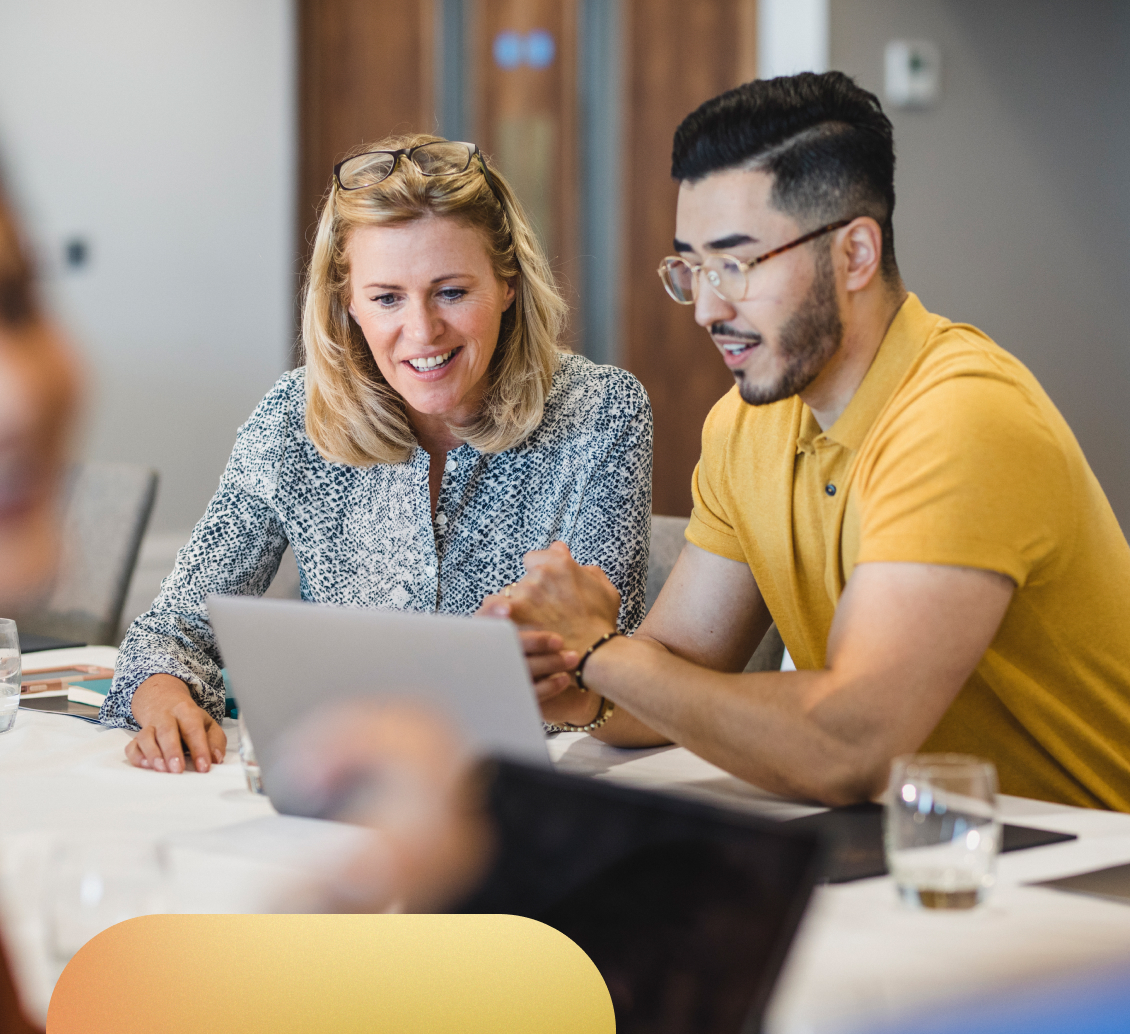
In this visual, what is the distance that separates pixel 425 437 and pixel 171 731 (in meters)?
0.64

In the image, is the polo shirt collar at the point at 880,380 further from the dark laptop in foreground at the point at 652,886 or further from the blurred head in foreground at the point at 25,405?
the blurred head in foreground at the point at 25,405

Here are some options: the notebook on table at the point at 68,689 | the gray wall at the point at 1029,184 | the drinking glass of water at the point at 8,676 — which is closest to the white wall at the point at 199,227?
the gray wall at the point at 1029,184

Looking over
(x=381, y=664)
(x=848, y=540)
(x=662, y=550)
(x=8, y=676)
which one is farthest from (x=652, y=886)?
(x=662, y=550)

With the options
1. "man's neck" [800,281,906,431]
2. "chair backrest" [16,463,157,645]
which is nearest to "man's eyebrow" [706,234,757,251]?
"man's neck" [800,281,906,431]

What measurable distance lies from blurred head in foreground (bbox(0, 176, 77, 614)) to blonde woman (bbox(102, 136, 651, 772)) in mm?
1455

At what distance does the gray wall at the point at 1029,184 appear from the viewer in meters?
3.80

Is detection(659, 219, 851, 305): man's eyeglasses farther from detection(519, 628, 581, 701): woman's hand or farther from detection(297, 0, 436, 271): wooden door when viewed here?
detection(297, 0, 436, 271): wooden door

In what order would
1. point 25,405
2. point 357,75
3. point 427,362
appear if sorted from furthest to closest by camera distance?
1. point 357,75
2. point 427,362
3. point 25,405

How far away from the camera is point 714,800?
1.12 m

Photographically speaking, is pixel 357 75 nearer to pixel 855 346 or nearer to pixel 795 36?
pixel 795 36

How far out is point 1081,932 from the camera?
0.77 meters

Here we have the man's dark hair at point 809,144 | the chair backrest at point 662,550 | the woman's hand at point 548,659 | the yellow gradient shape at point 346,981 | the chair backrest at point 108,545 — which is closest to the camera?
the yellow gradient shape at point 346,981

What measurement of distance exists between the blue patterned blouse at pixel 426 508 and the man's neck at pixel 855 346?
1.36 feet

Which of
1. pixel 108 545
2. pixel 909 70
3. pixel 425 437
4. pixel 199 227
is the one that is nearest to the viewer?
pixel 425 437
